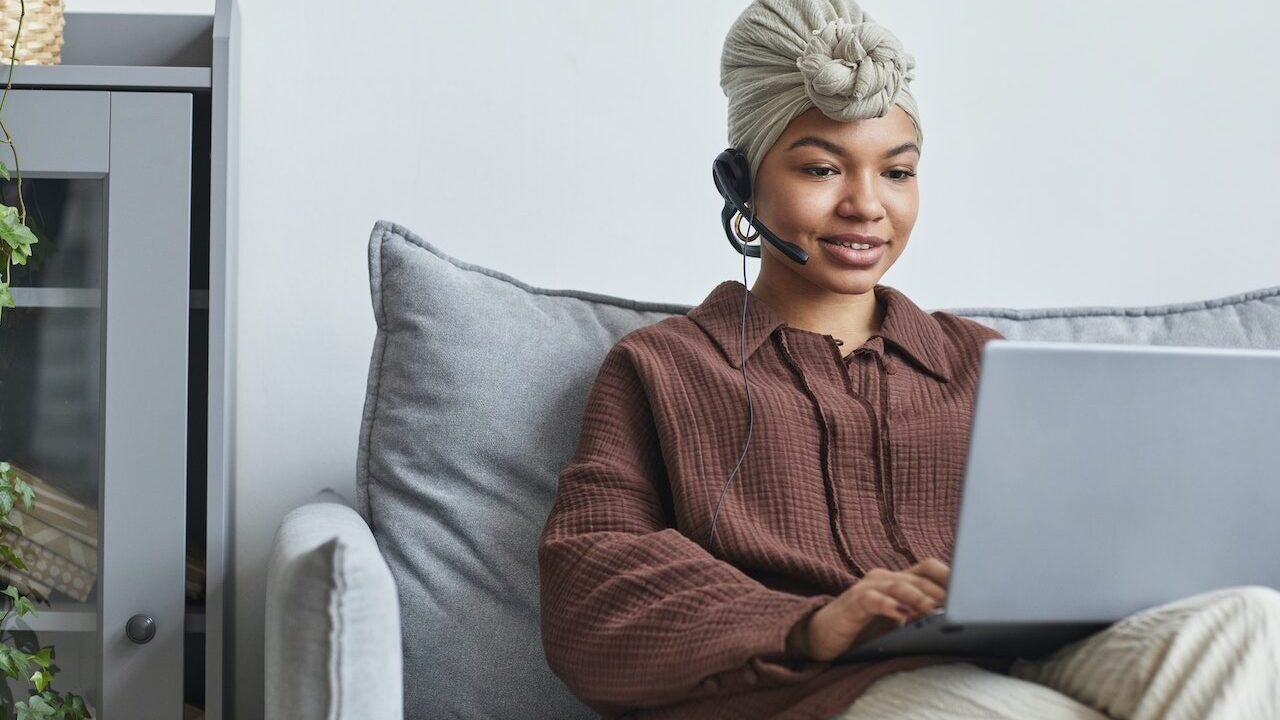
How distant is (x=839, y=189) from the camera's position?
1.32m

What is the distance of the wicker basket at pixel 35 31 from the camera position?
1.39 meters

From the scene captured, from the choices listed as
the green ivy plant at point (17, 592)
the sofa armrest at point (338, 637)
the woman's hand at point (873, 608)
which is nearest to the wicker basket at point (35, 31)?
the green ivy plant at point (17, 592)

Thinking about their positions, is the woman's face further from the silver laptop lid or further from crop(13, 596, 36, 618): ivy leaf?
crop(13, 596, 36, 618): ivy leaf

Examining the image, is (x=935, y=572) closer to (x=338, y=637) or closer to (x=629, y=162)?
(x=338, y=637)

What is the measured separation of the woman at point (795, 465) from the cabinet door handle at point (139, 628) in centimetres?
48

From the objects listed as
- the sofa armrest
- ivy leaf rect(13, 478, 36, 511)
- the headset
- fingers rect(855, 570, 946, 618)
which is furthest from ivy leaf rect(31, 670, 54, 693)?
fingers rect(855, 570, 946, 618)

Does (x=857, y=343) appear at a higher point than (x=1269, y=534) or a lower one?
higher

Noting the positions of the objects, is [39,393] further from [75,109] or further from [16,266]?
[75,109]

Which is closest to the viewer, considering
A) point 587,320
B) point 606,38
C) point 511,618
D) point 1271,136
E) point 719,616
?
point 719,616

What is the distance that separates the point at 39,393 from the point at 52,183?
22 centimetres

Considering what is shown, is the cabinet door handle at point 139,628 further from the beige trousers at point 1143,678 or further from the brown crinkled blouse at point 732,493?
the beige trousers at point 1143,678

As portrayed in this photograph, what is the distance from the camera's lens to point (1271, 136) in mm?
1855

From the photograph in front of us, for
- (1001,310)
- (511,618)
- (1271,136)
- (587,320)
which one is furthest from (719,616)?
(1271,136)

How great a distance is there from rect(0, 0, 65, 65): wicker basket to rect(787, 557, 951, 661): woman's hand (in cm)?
104
